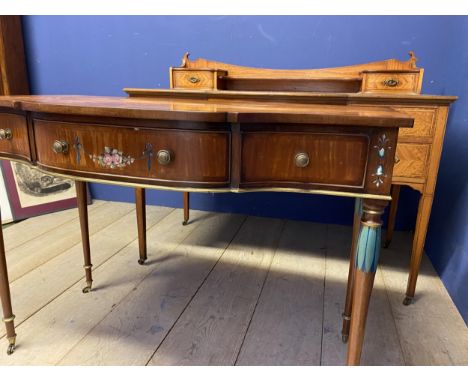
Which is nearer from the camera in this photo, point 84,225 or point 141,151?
point 141,151

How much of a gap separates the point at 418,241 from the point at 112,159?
1109mm

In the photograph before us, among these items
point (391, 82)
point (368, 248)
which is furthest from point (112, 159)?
point (391, 82)

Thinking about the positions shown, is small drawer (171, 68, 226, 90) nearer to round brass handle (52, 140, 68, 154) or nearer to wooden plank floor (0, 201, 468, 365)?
wooden plank floor (0, 201, 468, 365)

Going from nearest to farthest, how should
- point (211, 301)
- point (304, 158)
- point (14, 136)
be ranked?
1. point (304, 158)
2. point (14, 136)
3. point (211, 301)

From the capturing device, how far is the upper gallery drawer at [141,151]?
2.38ft

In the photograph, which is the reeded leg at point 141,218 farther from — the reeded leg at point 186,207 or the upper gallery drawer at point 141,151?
the upper gallery drawer at point 141,151

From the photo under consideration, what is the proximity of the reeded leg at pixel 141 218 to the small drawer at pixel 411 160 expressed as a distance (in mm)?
973

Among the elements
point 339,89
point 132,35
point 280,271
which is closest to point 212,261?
point 280,271

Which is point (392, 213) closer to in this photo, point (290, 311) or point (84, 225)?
point (290, 311)

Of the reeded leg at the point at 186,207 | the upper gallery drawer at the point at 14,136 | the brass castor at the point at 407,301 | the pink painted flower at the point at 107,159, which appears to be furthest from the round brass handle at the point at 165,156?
the reeded leg at the point at 186,207

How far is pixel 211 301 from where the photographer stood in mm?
1336

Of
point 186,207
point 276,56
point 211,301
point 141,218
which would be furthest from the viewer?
point 186,207

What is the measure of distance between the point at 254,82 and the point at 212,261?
33.1 inches

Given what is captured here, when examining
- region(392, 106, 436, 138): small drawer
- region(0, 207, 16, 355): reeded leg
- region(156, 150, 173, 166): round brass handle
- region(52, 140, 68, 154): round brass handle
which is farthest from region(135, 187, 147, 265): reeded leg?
region(392, 106, 436, 138): small drawer
